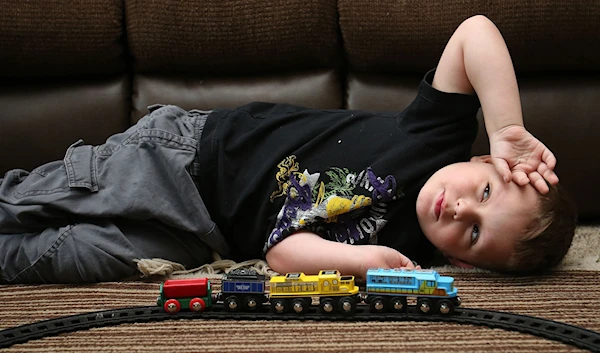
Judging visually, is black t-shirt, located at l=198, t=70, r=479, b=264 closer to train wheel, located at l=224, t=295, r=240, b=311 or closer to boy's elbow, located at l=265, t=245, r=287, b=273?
boy's elbow, located at l=265, t=245, r=287, b=273

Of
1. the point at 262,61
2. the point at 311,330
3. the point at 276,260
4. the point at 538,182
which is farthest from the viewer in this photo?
the point at 262,61

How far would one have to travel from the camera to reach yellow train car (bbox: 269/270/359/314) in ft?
3.01

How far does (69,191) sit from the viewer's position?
46.3 inches

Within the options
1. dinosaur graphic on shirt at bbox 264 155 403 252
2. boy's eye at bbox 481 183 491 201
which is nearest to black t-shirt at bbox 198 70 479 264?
dinosaur graphic on shirt at bbox 264 155 403 252

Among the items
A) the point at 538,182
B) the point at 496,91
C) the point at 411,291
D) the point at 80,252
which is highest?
the point at 496,91

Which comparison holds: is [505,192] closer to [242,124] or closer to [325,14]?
[242,124]

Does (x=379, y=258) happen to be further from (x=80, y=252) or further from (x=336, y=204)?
(x=80, y=252)

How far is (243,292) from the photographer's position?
36.8 inches

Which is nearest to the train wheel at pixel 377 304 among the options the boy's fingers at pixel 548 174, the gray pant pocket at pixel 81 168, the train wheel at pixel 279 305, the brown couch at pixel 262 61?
the train wheel at pixel 279 305

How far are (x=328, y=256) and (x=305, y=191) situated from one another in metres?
0.13

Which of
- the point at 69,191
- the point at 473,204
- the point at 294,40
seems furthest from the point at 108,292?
the point at 294,40

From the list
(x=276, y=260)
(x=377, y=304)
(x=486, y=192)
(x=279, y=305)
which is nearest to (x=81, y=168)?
(x=276, y=260)

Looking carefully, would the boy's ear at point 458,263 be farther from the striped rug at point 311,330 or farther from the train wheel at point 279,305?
the train wheel at point 279,305

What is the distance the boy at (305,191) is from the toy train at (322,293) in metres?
0.14
